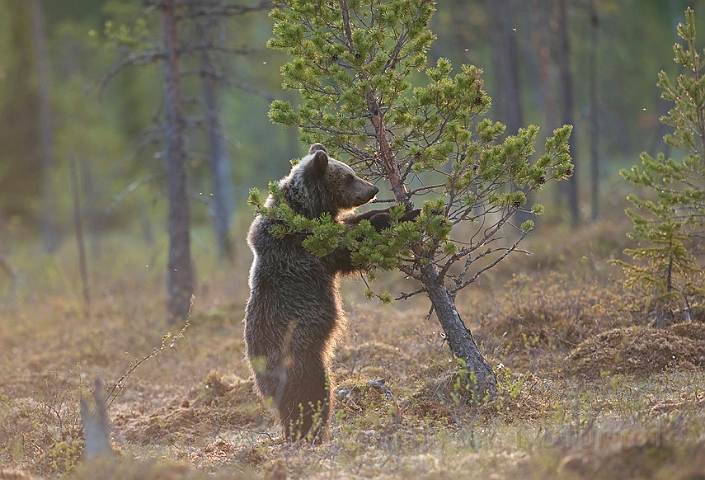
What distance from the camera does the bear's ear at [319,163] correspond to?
7441 millimetres

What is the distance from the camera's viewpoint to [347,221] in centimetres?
779

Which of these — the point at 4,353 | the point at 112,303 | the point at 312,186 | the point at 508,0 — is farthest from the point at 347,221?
the point at 508,0

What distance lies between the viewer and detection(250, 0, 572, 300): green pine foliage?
6.84 metres

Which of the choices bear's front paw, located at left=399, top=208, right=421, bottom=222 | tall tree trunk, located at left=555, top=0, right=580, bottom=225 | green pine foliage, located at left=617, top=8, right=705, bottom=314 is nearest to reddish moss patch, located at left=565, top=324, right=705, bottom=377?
green pine foliage, located at left=617, top=8, right=705, bottom=314

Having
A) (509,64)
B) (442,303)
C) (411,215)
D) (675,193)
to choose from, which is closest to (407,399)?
(442,303)

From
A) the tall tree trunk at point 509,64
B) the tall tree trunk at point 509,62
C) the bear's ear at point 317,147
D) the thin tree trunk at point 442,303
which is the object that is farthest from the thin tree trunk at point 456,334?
the tall tree trunk at point 509,62

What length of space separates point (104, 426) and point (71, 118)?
1349 inches

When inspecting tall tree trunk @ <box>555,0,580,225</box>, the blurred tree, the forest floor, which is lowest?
the forest floor

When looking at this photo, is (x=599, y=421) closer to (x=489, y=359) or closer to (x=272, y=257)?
(x=489, y=359)

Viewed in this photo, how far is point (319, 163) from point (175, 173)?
6806mm

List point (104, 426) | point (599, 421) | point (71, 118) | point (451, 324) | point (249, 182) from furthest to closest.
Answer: point (249, 182)
point (71, 118)
point (451, 324)
point (599, 421)
point (104, 426)

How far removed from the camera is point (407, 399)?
8.12m

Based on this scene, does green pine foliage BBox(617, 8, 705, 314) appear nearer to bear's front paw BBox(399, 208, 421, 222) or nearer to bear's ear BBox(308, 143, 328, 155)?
bear's front paw BBox(399, 208, 421, 222)

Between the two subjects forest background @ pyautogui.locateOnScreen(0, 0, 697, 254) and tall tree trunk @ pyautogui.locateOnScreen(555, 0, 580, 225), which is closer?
tall tree trunk @ pyautogui.locateOnScreen(555, 0, 580, 225)
